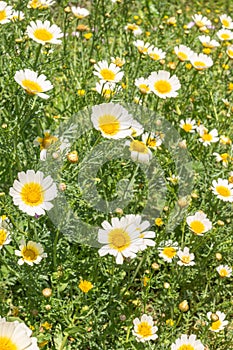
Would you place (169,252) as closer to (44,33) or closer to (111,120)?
(111,120)

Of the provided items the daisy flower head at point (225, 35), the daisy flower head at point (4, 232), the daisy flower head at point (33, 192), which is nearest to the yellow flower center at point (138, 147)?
the daisy flower head at point (33, 192)

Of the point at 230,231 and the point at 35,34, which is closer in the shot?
the point at 35,34

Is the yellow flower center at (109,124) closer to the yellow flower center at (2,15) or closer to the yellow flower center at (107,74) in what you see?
the yellow flower center at (107,74)

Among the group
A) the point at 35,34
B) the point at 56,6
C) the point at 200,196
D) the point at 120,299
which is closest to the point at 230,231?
the point at 200,196

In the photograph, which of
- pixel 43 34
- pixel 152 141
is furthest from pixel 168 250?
pixel 43 34

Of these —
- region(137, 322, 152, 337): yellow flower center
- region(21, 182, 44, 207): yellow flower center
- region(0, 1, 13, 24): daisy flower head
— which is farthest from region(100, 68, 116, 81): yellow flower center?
region(137, 322, 152, 337): yellow flower center

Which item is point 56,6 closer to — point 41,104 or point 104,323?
point 41,104

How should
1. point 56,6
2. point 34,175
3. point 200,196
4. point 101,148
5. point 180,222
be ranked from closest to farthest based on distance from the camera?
point 34,175 → point 101,148 → point 180,222 → point 200,196 → point 56,6
